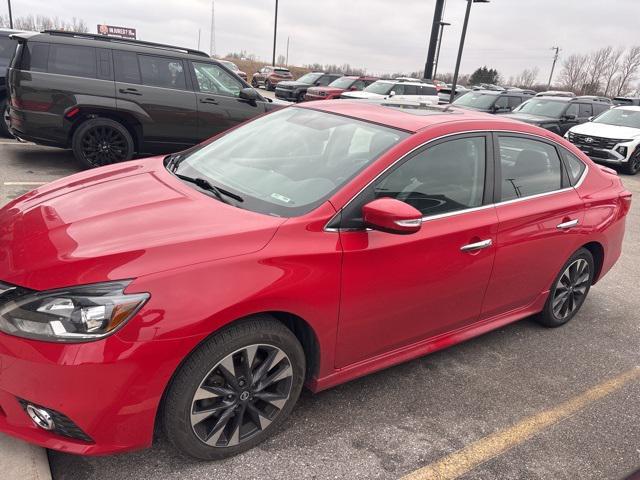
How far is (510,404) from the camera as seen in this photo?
120 inches

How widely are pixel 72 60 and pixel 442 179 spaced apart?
20.1 ft

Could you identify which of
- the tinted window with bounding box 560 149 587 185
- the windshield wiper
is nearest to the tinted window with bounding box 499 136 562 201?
the tinted window with bounding box 560 149 587 185

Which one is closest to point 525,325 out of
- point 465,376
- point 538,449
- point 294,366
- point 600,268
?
point 600,268

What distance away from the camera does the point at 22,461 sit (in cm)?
216

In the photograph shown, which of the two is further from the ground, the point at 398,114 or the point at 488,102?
the point at 398,114

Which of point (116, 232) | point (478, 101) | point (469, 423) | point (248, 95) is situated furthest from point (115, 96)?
point (478, 101)

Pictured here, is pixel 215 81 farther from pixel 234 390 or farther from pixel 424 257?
pixel 234 390

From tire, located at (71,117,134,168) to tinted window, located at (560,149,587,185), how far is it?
19.3 ft

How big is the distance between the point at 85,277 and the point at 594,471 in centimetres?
263

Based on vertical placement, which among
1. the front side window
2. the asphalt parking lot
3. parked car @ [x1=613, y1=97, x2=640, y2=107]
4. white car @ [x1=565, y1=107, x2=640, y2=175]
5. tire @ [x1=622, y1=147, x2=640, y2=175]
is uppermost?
parked car @ [x1=613, y1=97, x2=640, y2=107]

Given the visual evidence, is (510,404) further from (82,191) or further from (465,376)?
(82,191)

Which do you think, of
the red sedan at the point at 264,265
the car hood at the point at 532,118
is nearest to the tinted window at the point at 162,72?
the red sedan at the point at 264,265

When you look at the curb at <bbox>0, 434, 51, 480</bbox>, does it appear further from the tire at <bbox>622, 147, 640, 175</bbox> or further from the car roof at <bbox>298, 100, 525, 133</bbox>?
the tire at <bbox>622, 147, 640, 175</bbox>

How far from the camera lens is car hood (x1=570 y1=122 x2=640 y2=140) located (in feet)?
41.2
